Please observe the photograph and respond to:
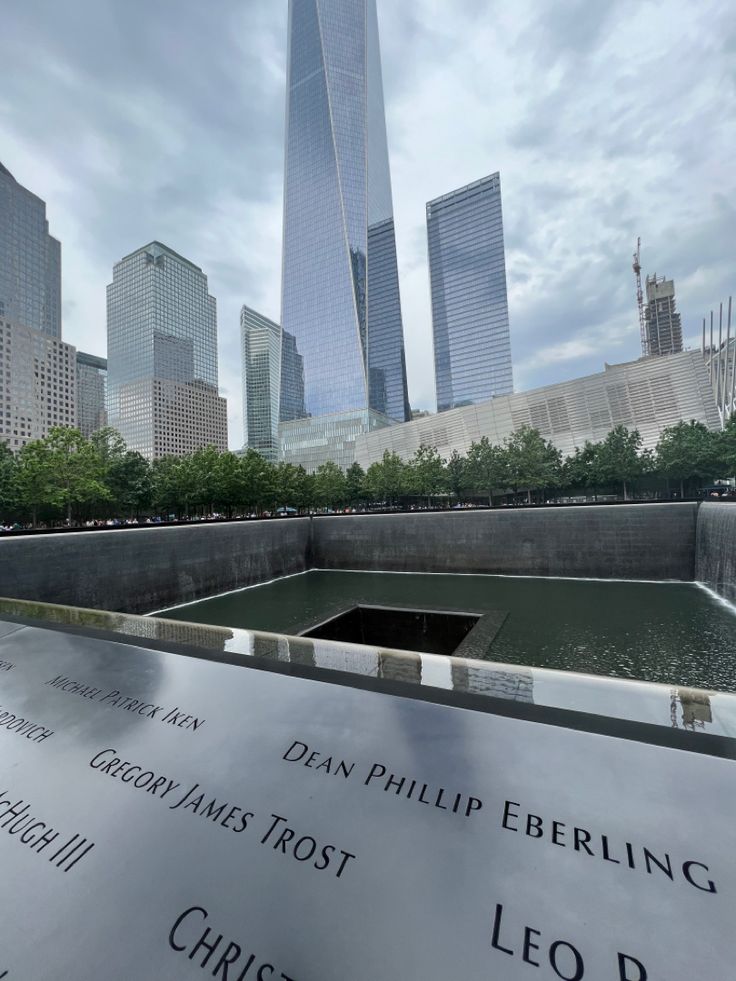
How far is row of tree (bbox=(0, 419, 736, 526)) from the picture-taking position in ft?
100

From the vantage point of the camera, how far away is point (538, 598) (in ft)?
47.0

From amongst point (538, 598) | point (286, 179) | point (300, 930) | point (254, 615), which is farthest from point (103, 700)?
point (286, 179)

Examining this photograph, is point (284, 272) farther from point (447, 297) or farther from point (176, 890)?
point (176, 890)

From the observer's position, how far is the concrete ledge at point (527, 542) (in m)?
17.5

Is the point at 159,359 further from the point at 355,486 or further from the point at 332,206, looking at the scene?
the point at 355,486

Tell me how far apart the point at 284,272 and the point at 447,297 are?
45230mm

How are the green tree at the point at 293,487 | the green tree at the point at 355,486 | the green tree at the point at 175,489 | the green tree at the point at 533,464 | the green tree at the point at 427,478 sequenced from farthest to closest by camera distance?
the green tree at the point at 355,486
the green tree at the point at 427,478
the green tree at the point at 533,464
the green tree at the point at 293,487
the green tree at the point at 175,489

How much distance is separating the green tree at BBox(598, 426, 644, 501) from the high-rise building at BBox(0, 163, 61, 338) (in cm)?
12021

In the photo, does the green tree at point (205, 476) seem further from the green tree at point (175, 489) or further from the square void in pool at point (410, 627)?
the square void in pool at point (410, 627)

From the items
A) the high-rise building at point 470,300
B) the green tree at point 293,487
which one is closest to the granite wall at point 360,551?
the green tree at point 293,487

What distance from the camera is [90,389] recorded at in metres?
167

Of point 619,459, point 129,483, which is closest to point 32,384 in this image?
point 129,483

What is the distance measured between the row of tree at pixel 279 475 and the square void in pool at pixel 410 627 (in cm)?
2618

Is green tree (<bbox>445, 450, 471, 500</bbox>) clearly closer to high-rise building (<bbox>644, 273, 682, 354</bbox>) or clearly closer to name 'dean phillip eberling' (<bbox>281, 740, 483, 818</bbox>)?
name 'dean phillip eberling' (<bbox>281, 740, 483, 818</bbox>)
